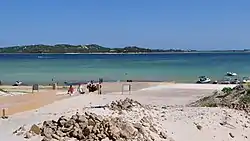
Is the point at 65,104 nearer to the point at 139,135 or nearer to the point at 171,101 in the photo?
the point at 171,101

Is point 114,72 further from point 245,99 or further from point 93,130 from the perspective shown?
point 93,130

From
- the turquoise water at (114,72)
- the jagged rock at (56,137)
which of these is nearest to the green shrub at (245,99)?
the jagged rock at (56,137)

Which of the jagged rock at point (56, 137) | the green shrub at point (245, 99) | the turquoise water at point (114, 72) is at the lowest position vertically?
the turquoise water at point (114, 72)

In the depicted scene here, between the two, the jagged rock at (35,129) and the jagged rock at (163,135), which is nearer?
the jagged rock at (35,129)

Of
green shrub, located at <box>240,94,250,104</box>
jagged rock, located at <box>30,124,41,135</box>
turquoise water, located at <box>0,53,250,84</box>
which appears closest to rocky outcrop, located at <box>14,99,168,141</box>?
jagged rock, located at <box>30,124,41,135</box>

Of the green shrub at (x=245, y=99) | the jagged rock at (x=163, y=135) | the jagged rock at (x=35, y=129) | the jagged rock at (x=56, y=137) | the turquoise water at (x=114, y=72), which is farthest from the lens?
the turquoise water at (x=114, y=72)

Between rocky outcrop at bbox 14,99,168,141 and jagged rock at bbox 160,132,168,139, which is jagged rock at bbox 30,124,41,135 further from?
jagged rock at bbox 160,132,168,139

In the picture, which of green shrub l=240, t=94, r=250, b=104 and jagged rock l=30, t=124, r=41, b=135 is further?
green shrub l=240, t=94, r=250, b=104

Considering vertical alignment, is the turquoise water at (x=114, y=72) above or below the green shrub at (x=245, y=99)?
below

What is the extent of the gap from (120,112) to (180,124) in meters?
1.72

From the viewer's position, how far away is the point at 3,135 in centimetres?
1343

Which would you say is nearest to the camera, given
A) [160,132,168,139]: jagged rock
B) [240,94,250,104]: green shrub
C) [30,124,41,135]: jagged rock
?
[30,124,41,135]: jagged rock

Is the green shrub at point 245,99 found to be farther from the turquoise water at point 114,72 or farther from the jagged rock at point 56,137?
the turquoise water at point 114,72

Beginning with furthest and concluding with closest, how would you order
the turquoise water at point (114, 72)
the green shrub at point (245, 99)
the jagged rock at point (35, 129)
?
the turquoise water at point (114, 72) < the green shrub at point (245, 99) < the jagged rock at point (35, 129)
